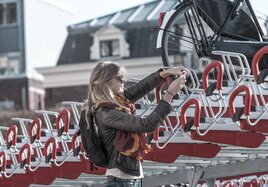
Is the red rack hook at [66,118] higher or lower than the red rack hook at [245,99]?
lower

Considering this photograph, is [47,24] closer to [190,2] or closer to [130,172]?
[190,2]

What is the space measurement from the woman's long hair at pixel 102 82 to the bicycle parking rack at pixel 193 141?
0.76m

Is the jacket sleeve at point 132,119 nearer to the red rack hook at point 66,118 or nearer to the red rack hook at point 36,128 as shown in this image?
the red rack hook at point 66,118

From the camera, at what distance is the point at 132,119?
7527mm

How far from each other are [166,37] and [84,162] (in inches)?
68.5

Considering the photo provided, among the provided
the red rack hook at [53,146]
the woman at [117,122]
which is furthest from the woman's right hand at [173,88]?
the red rack hook at [53,146]

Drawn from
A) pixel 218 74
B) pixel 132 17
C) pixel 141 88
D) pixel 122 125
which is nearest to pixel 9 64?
pixel 132 17

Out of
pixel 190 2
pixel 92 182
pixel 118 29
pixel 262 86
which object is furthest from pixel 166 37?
pixel 118 29

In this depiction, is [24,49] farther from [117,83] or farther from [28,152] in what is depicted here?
[117,83]

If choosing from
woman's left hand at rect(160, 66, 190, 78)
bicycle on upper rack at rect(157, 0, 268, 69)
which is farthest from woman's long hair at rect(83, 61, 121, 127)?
bicycle on upper rack at rect(157, 0, 268, 69)

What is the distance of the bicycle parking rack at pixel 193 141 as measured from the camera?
945 centimetres

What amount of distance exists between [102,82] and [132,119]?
35cm

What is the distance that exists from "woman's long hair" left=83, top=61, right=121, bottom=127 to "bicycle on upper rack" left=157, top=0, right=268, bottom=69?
3163mm

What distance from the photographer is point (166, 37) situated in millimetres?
11656
